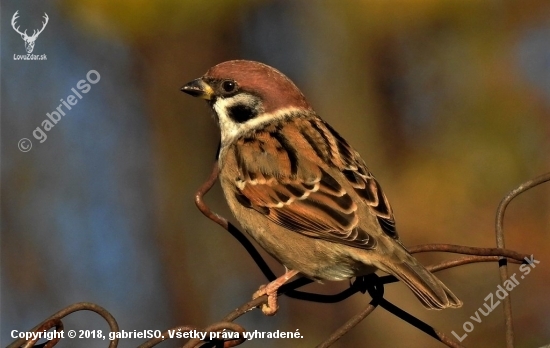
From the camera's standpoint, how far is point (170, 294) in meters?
5.28

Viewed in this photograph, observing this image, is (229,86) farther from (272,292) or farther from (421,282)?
(421,282)

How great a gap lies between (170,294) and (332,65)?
2.00 meters

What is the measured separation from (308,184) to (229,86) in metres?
0.65

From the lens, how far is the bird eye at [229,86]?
3766 millimetres

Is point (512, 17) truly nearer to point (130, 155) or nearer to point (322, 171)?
point (130, 155)

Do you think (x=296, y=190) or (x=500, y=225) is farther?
(x=296, y=190)

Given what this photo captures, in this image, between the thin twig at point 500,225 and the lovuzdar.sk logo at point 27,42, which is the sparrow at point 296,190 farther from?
the lovuzdar.sk logo at point 27,42

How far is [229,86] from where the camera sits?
3.77 m

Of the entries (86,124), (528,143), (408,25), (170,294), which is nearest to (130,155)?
(86,124)

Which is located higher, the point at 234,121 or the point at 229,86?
the point at 229,86

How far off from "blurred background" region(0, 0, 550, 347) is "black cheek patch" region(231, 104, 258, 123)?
1.54 m

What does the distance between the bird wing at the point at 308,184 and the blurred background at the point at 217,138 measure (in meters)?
1.67

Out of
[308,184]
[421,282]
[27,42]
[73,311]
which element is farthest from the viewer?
[27,42]

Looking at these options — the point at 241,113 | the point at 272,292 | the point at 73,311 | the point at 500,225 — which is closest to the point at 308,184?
the point at 272,292
